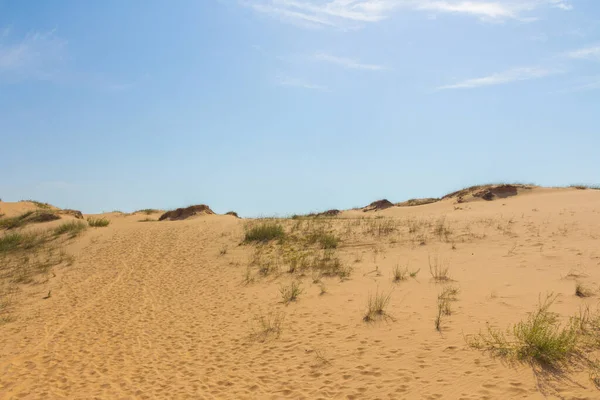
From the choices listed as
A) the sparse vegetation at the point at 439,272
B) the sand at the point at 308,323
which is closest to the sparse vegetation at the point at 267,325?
the sand at the point at 308,323

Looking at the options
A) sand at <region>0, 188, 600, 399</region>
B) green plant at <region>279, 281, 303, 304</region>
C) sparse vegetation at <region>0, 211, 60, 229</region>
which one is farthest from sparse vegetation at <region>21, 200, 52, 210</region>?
green plant at <region>279, 281, 303, 304</region>

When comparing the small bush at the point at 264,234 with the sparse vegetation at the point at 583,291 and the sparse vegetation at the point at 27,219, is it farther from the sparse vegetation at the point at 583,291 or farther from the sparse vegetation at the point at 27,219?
the sparse vegetation at the point at 27,219

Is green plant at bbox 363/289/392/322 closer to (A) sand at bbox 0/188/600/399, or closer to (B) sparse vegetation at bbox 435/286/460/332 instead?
(A) sand at bbox 0/188/600/399

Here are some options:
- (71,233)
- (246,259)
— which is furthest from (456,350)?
(71,233)

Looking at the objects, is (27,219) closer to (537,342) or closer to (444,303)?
(444,303)

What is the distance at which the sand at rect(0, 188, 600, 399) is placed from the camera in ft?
17.6

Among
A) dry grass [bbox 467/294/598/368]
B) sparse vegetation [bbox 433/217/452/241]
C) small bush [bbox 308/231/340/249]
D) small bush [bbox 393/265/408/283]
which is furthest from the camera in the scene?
small bush [bbox 308/231/340/249]

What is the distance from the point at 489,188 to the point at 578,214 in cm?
1098

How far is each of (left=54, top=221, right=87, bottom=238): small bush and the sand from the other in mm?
4768

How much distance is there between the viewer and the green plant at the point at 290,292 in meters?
9.31

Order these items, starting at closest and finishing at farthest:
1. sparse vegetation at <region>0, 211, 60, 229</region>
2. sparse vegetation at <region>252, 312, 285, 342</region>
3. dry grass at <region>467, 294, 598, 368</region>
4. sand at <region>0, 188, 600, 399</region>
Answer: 1. dry grass at <region>467, 294, 598, 368</region>
2. sand at <region>0, 188, 600, 399</region>
3. sparse vegetation at <region>252, 312, 285, 342</region>
4. sparse vegetation at <region>0, 211, 60, 229</region>

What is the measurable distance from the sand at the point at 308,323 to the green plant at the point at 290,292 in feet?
0.69

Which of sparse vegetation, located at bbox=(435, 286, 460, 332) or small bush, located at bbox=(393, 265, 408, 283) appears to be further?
small bush, located at bbox=(393, 265, 408, 283)

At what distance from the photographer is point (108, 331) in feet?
28.2
